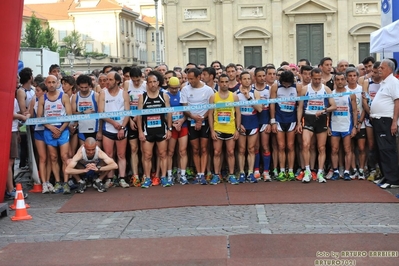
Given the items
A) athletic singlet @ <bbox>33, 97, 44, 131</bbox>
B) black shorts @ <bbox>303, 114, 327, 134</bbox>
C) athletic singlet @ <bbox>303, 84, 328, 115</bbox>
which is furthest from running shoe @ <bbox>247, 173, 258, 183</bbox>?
athletic singlet @ <bbox>33, 97, 44, 131</bbox>

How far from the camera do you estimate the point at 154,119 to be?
35.1ft

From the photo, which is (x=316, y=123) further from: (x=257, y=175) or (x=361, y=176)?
(x=257, y=175)

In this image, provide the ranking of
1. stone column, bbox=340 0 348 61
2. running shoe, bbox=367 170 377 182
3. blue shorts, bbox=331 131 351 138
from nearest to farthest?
running shoe, bbox=367 170 377 182 → blue shorts, bbox=331 131 351 138 → stone column, bbox=340 0 348 61

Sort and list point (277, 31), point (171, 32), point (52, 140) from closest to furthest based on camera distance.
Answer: point (52, 140) < point (171, 32) < point (277, 31)

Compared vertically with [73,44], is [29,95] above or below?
below

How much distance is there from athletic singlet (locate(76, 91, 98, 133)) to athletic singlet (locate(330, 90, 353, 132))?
4432 mm

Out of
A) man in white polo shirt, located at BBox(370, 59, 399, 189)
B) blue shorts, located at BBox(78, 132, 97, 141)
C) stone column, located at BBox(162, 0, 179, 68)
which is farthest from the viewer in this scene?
stone column, located at BBox(162, 0, 179, 68)

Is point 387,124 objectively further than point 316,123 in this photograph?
No

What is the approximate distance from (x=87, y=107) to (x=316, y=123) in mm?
4241

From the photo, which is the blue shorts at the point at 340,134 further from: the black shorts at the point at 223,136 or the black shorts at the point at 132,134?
the black shorts at the point at 132,134

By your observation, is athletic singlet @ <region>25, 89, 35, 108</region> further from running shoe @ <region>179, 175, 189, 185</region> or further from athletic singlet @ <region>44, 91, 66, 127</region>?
running shoe @ <region>179, 175, 189, 185</region>

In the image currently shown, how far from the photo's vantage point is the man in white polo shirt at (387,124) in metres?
10.0

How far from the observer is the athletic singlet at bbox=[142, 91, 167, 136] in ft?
35.0

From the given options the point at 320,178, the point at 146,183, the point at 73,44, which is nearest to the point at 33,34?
the point at 73,44
